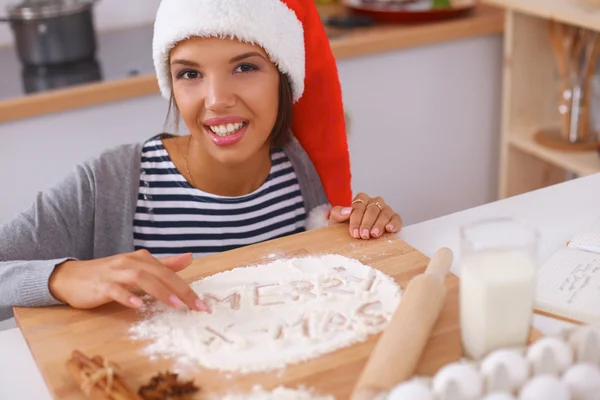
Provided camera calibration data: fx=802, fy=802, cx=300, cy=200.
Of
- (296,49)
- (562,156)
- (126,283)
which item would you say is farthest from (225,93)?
(562,156)

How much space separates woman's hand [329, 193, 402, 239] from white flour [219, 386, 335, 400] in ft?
1.20

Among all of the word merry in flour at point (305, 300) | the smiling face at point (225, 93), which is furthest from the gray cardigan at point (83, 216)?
the word merry in flour at point (305, 300)

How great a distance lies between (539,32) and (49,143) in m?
1.38

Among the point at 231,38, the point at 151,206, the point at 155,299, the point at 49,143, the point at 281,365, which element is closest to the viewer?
the point at 281,365

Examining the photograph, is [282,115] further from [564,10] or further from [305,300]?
[564,10]

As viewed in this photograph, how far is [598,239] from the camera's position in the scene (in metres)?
1.09

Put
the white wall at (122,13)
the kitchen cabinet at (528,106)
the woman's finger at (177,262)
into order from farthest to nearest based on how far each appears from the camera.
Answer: the white wall at (122,13), the kitchen cabinet at (528,106), the woman's finger at (177,262)

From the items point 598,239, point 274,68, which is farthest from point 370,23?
point 598,239

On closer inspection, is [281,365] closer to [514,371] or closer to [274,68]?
[514,371]

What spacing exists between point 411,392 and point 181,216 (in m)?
0.81

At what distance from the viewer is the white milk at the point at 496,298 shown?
74 centimetres

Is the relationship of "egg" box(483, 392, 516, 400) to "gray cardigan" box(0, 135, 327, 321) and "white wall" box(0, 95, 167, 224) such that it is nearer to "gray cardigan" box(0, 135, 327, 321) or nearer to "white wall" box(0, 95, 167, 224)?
"gray cardigan" box(0, 135, 327, 321)

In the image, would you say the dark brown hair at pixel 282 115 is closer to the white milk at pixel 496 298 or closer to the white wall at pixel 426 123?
the white milk at pixel 496 298

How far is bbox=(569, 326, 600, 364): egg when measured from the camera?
73 cm
